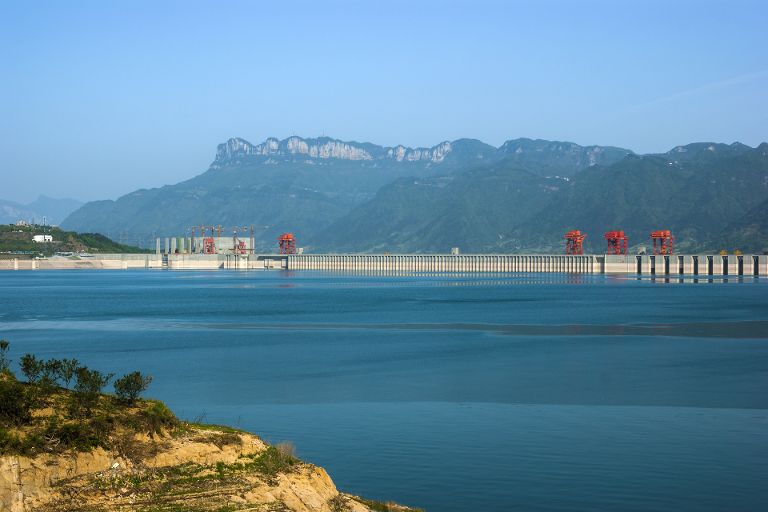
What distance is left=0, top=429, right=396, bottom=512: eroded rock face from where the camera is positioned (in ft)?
59.5

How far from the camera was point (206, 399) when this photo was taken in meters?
36.2

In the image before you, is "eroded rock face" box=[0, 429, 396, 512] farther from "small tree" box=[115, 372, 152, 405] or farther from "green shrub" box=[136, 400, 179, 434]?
"small tree" box=[115, 372, 152, 405]

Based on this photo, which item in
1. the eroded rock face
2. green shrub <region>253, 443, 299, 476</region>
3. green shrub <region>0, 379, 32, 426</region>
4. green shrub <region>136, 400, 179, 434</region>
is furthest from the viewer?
green shrub <region>136, 400, 179, 434</region>

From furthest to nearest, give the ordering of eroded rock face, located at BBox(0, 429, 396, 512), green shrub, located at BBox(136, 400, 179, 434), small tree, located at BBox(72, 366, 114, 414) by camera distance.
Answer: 1. small tree, located at BBox(72, 366, 114, 414)
2. green shrub, located at BBox(136, 400, 179, 434)
3. eroded rock face, located at BBox(0, 429, 396, 512)

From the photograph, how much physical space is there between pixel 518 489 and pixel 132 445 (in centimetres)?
847

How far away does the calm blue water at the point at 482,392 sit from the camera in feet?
77.1

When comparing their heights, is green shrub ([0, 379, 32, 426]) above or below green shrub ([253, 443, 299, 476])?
above

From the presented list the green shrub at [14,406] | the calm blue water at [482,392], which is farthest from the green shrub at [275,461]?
the green shrub at [14,406]

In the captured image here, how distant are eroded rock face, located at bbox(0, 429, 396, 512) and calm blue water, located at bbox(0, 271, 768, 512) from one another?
3.39m

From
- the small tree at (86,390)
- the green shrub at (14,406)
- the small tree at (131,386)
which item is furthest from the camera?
the small tree at (131,386)

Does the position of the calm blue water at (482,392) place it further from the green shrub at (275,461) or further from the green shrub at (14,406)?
the green shrub at (14,406)

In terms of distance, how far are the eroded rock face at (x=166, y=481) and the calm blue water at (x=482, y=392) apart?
11.1 feet

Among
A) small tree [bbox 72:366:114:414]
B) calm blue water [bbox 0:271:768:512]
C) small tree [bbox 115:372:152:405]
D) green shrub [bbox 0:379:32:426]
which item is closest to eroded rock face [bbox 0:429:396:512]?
green shrub [bbox 0:379:32:426]

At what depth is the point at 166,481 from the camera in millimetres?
19047
